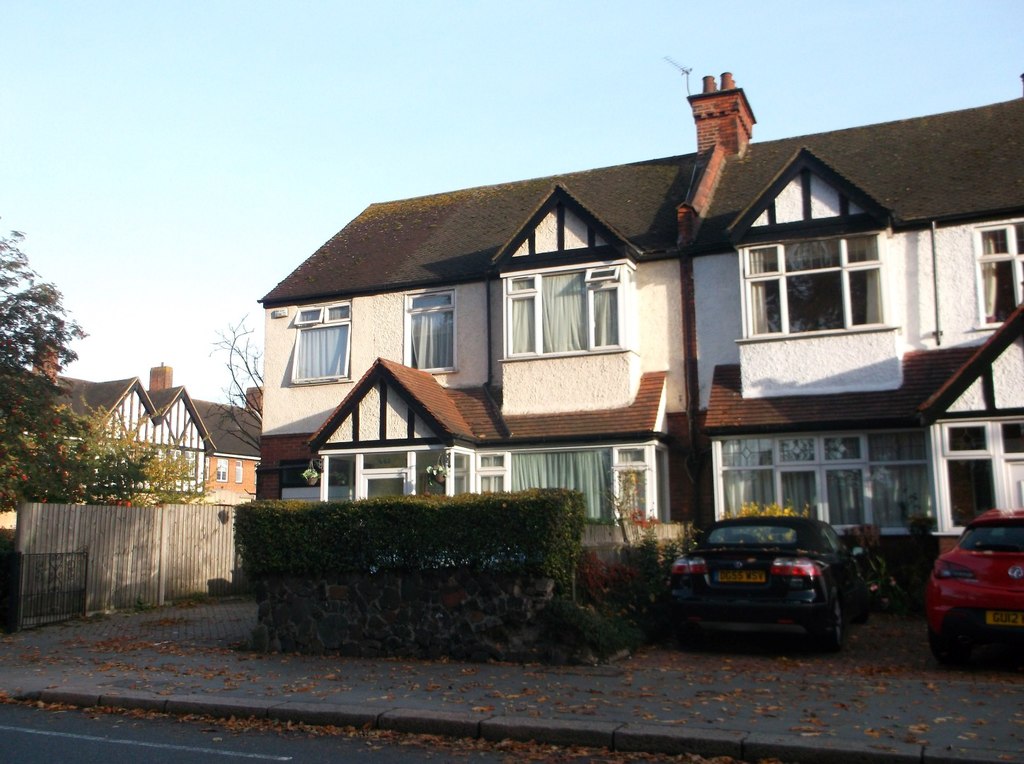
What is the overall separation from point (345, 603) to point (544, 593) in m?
2.63

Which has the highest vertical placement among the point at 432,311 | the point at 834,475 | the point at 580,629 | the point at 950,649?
the point at 432,311

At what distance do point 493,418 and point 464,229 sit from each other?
579 centimetres

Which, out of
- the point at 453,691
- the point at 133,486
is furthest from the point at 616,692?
the point at 133,486

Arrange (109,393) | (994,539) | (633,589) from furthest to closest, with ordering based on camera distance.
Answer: (109,393)
(633,589)
(994,539)

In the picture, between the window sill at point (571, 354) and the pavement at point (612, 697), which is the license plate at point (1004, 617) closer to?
the pavement at point (612, 697)

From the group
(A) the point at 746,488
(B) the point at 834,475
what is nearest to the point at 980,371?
(B) the point at 834,475

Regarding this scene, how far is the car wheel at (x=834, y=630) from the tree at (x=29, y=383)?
45.3 ft

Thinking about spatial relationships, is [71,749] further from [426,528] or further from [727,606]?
[727,606]

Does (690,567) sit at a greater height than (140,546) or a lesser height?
lesser

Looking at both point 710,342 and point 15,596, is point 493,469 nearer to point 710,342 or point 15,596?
point 710,342

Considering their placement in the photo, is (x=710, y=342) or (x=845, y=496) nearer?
(x=845, y=496)

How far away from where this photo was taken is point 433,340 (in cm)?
2144

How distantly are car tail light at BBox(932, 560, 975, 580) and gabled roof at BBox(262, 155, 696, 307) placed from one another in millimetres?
10369

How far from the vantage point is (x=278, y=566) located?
1255 centimetres
